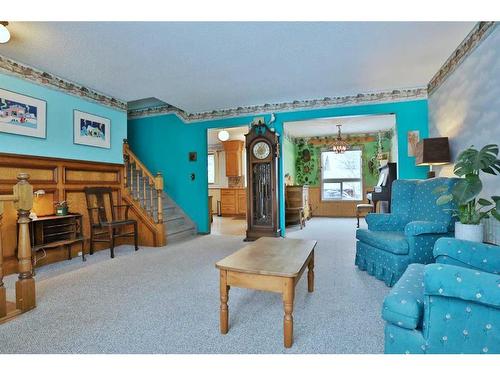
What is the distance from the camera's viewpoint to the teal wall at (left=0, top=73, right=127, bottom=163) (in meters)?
3.36

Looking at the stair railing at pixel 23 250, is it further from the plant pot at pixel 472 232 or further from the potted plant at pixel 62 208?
the plant pot at pixel 472 232

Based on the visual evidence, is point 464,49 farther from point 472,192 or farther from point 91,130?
point 91,130

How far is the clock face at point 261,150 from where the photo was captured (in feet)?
16.1

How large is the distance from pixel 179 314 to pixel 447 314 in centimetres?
171

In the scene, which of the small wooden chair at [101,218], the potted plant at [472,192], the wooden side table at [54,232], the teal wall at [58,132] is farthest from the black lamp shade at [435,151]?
the teal wall at [58,132]

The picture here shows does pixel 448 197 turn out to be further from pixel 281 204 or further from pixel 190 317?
pixel 281 204

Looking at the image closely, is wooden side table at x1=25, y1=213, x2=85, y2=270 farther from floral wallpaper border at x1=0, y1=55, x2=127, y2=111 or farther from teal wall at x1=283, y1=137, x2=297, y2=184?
teal wall at x1=283, y1=137, x2=297, y2=184

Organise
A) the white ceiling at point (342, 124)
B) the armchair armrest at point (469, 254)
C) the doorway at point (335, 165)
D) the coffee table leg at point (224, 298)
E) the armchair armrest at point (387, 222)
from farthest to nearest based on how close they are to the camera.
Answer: the doorway at point (335, 165) → the white ceiling at point (342, 124) → the armchair armrest at point (387, 222) → the coffee table leg at point (224, 298) → the armchair armrest at point (469, 254)

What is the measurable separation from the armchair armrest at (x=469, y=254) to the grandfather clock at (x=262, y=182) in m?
3.19

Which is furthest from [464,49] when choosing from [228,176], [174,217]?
[228,176]

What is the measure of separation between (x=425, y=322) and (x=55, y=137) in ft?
15.2
